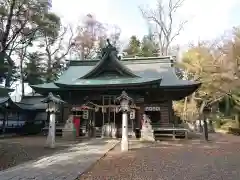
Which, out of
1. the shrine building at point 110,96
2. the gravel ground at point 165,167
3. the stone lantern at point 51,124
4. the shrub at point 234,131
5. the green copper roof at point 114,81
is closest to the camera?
the gravel ground at point 165,167

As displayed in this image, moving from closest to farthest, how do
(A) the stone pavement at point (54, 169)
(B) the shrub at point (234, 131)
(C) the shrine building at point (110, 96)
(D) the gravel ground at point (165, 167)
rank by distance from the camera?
(A) the stone pavement at point (54, 169), (D) the gravel ground at point (165, 167), (C) the shrine building at point (110, 96), (B) the shrub at point (234, 131)

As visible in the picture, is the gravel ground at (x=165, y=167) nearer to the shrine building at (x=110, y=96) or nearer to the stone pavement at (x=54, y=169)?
the stone pavement at (x=54, y=169)

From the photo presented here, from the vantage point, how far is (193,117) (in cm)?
3475

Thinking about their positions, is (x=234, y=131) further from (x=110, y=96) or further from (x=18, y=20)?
(x=18, y=20)

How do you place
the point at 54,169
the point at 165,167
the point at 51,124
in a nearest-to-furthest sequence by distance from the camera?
1. the point at 54,169
2. the point at 165,167
3. the point at 51,124

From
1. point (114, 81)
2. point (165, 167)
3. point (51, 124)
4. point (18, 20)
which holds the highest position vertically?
point (18, 20)

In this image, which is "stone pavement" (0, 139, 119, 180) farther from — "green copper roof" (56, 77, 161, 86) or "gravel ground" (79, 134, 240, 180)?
"green copper roof" (56, 77, 161, 86)

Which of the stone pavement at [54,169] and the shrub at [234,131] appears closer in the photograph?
the stone pavement at [54,169]

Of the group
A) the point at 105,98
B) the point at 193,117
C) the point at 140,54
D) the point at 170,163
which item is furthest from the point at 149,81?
the point at 140,54

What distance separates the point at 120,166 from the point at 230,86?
22.0 m

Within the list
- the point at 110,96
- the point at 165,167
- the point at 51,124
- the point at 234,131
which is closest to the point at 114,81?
the point at 110,96

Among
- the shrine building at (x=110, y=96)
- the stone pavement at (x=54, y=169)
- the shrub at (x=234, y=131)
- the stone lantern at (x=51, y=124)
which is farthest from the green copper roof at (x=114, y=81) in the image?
the shrub at (x=234, y=131)

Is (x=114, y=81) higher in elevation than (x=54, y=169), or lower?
higher

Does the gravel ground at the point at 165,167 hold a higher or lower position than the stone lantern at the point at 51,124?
lower
